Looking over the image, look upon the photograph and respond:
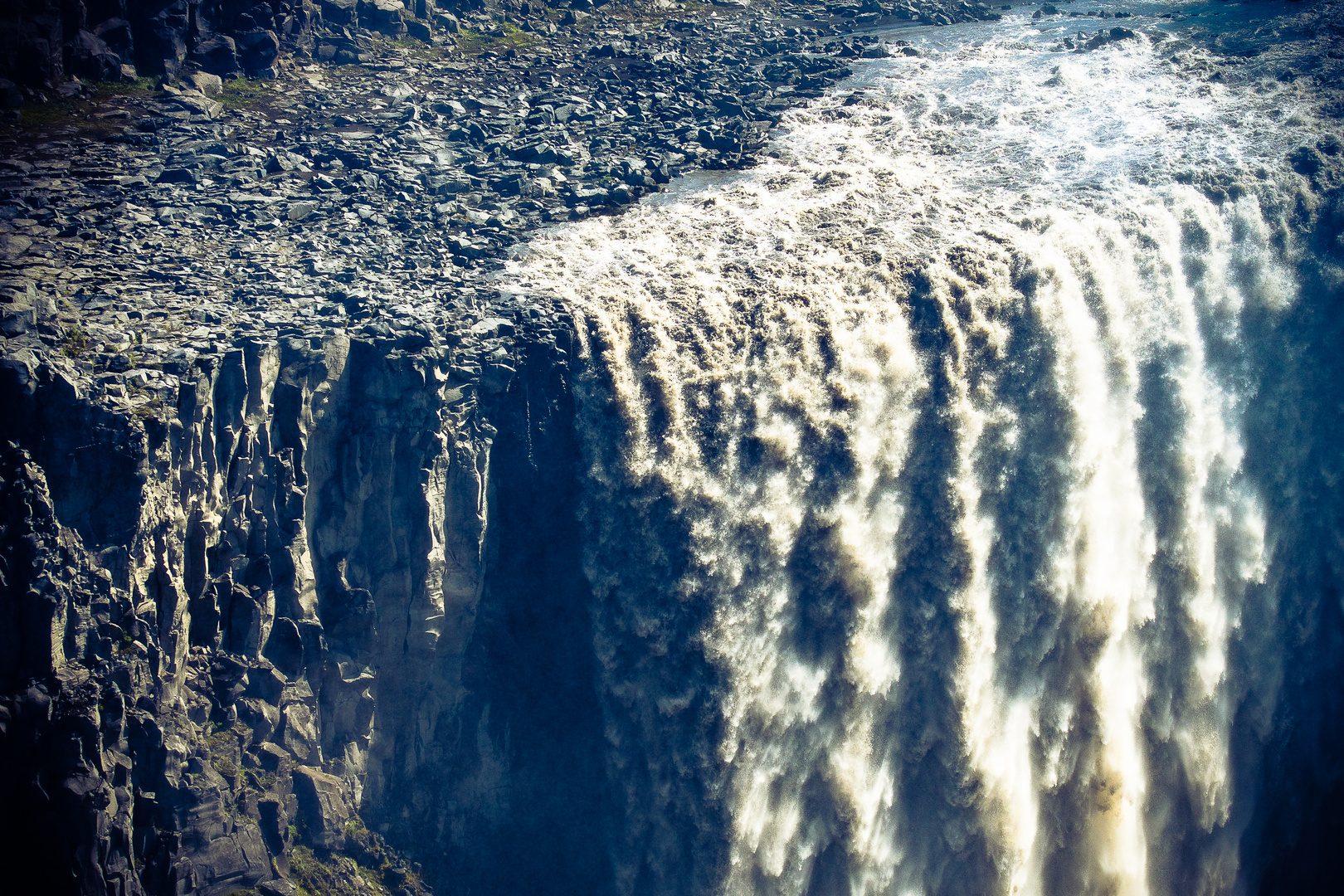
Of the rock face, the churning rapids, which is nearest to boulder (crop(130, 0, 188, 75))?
the churning rapids

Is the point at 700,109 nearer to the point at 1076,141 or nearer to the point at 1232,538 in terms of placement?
the point at 1076,141

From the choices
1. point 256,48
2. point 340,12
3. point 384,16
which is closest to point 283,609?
point 256,48

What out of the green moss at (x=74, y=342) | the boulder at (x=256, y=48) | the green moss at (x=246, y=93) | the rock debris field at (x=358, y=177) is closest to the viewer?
the green moss at (x=74, y=342)

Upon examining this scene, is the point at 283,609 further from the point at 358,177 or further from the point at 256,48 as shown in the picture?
the point at 256,48

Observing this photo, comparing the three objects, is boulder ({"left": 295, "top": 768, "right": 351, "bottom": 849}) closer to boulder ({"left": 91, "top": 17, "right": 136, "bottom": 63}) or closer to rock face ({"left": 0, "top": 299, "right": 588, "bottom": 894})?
rock face ({"left": 0, "top": 299, "right": 588, "bottom": 894})

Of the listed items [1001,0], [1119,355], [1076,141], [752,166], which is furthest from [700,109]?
[1001,0]

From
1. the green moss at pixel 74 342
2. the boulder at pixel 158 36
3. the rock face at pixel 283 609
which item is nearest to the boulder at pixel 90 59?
the boulder at pixel 158 36

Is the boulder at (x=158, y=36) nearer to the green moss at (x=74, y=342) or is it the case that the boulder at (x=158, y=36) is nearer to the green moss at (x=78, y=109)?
the green moss at (x=78, y=109)
